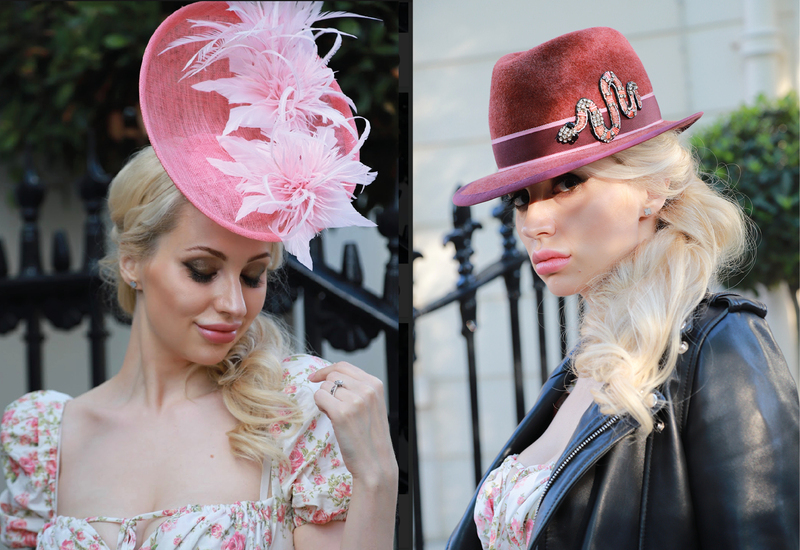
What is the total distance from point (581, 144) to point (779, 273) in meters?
2.14

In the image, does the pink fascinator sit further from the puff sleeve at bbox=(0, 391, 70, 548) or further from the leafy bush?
the leafy bush

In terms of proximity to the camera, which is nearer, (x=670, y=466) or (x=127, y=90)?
(x=670, y=466)

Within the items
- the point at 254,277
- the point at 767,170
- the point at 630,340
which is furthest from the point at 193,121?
the point at 767,170

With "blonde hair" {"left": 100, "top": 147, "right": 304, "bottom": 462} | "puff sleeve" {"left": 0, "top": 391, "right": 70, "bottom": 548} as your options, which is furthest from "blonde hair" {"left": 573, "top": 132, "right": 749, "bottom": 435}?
"puff sleeve" {"left": 0, "top": 391, "right": 70, "bottom": 548}

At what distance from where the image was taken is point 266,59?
151 centimetres

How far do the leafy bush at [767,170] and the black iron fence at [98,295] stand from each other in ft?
5.49

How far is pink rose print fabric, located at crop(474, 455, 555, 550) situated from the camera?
5.22 feet

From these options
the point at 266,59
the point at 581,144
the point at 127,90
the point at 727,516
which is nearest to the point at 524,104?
the point at 581,144

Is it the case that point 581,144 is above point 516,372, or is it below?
above

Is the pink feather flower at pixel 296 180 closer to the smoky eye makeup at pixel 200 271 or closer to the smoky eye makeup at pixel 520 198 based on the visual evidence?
the smoky eye makeup at pixel 200 271

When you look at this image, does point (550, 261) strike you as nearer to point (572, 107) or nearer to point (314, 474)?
point (572, 107)

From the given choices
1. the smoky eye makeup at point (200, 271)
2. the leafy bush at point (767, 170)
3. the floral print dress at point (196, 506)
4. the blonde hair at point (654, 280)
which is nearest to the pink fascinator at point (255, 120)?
the smoky eye makeup at point (200, 271)

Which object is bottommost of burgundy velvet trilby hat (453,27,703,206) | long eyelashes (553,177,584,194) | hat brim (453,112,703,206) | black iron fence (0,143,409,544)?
black iron fence (0,143,409,544)

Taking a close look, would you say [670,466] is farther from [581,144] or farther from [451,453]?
[451,453]
